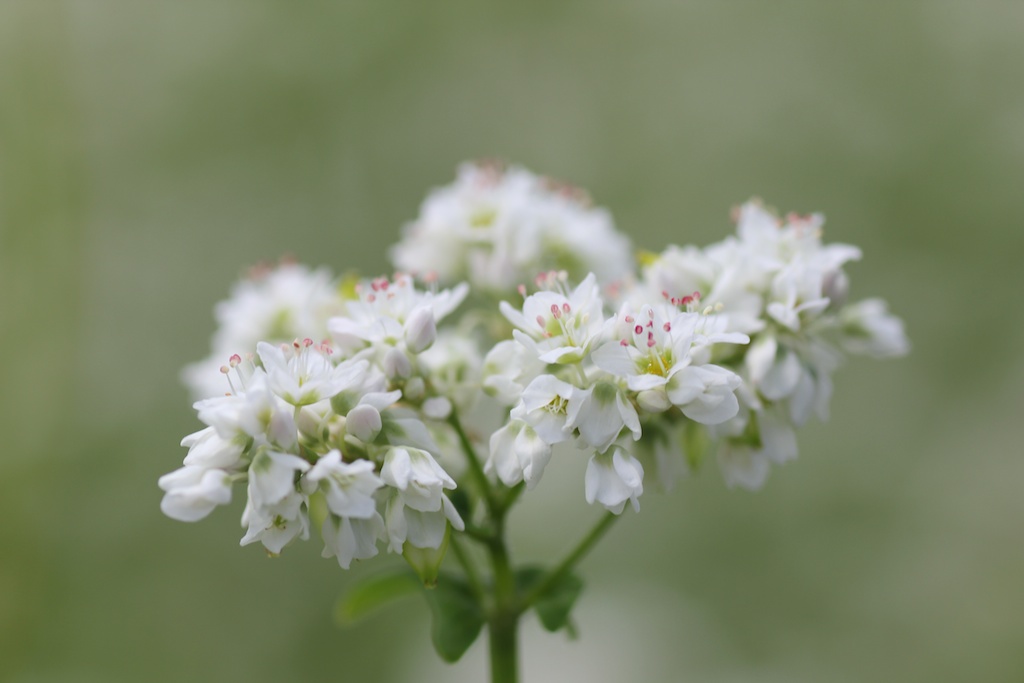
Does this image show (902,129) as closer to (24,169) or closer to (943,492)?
(943,492)

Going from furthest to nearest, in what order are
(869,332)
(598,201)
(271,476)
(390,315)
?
(598,201) < (869,332) < (390,315) < (271,476)

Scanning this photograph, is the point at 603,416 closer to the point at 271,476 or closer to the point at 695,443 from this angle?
the point at 695,443

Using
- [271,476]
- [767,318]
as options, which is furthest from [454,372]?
[767,318]

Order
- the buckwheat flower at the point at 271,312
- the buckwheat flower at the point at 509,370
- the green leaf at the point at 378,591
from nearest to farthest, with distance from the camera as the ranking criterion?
the buckwheat flower at the point at 509,370 → the green leaf at the point at 378,591 → the buckwheat flower at the point at 271,312

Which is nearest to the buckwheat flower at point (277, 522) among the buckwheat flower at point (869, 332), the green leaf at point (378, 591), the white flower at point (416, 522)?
the white flower at point (416, 522)

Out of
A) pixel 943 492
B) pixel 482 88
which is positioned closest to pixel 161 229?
pixel 482 88

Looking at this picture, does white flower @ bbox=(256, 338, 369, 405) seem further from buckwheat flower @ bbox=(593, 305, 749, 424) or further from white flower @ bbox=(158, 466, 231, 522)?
buckwheat flower @ bbox=(593, 305, 749, 424)

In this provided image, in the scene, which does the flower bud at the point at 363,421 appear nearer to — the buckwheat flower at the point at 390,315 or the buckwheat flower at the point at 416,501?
the buckwheat flower at the point at 416,501
